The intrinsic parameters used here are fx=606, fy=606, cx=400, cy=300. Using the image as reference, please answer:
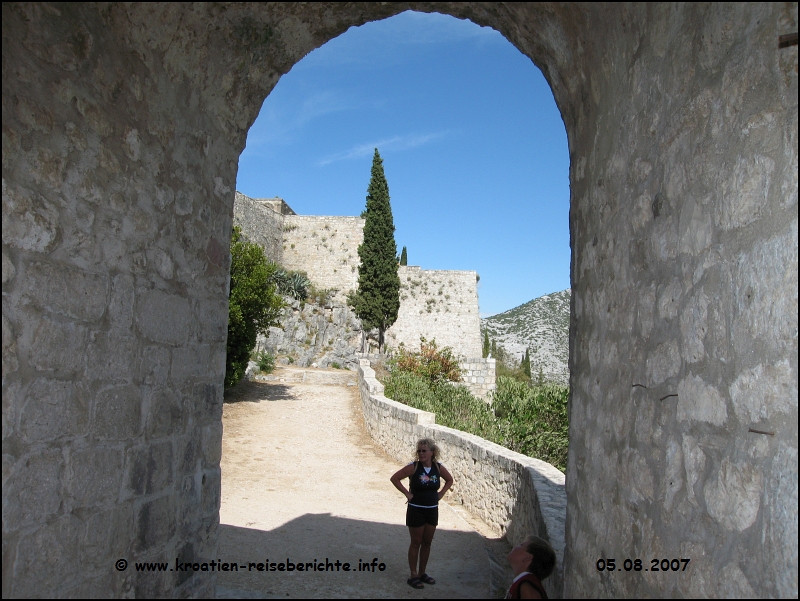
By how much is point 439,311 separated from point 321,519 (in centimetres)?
2787

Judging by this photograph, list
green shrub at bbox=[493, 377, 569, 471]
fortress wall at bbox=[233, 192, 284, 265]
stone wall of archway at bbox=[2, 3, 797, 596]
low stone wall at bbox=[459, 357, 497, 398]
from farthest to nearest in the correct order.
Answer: fortress wall at bbox=[233, 192, 284, 265] < low stone wall at bbox=[459, 357, 497, 398] < green shrub at bbox=[493, 377, 569, 471] < stone wall of archway at bbox=[2, 3, 797, 596]

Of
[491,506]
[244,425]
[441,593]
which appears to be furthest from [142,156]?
[244,425]

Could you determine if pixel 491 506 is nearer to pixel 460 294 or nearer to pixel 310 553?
pixel 310 553

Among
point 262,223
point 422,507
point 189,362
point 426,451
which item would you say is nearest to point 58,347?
point 189,362

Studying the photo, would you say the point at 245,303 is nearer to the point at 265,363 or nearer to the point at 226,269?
the point at 265,363

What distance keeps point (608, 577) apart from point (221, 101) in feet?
11.0

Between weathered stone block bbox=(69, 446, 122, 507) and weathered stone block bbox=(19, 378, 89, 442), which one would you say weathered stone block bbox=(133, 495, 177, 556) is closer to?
weathered stone block bbox=(69, 446, 122, 507)

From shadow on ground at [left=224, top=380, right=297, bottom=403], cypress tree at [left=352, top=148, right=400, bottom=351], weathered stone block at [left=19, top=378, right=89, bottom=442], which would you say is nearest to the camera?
weathered stone block at [left=19, top=378, right=89, bottom=442]

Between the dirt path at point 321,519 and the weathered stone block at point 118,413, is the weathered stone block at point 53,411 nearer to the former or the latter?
the weathered stone block at point 118,413

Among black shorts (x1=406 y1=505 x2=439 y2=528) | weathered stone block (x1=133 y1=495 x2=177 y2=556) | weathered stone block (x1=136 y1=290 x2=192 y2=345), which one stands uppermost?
weathered stone block (x1=136 y1=290 x2=192 y2=345)

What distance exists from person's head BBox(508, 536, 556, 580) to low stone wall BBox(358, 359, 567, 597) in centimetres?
52

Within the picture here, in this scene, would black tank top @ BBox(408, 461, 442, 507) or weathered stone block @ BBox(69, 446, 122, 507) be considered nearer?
weathered stone block @ BBox(69, 446, 122, 507)

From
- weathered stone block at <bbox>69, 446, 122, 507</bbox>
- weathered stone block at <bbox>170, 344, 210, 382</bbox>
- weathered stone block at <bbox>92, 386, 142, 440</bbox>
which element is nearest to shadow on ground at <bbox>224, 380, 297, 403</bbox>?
weathered stone block at <bbox>170, 344, 210, 382</bbox>

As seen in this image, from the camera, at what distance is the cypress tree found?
2830 centimetres
